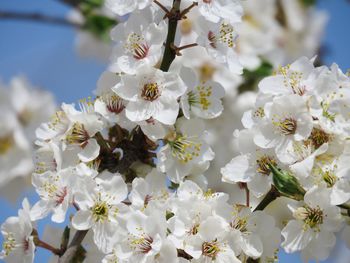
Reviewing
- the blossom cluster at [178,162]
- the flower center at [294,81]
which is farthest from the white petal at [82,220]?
the flower center at [294,81]

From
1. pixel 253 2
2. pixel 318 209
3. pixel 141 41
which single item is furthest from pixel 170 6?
pixel 253 2

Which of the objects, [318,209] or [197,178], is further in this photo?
[197,178]

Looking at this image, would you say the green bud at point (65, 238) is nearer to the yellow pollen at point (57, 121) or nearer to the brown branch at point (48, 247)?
the brown branch at point (48, 247)

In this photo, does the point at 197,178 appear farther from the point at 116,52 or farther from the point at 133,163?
the point at 116,52

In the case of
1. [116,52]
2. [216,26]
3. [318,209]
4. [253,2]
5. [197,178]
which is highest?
[216,26]

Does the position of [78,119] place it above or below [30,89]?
above

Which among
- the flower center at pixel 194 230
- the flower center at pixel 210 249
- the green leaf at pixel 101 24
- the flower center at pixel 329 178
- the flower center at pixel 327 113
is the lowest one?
the green leaf at pixel 101 24

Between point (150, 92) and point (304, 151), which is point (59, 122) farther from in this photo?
point (304, 151)
